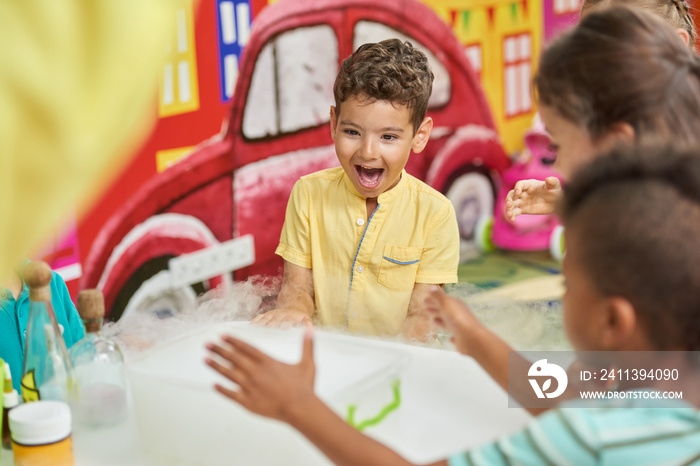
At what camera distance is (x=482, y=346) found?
3.13 feet

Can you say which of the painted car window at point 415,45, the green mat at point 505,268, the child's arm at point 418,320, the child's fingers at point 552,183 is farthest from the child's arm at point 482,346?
the green mat at point 505,268

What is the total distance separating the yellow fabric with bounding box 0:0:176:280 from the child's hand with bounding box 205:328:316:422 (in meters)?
0.42

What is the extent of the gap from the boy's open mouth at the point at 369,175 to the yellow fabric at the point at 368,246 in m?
0.07

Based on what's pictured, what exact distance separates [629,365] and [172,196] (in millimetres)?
2036

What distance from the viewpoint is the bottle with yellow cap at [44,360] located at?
0.89m

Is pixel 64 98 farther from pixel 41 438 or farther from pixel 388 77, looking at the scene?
pixel 388 77

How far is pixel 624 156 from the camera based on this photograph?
0.73 m

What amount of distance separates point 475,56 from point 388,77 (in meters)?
2.28

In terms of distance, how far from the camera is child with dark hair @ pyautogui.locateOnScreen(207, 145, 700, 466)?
→ 0.65 metres

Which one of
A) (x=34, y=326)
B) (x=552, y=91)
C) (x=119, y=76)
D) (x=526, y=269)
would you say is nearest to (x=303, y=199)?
(x=552, y=91)

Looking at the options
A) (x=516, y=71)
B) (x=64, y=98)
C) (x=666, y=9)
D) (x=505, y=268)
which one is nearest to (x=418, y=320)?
(x=666, y=9)

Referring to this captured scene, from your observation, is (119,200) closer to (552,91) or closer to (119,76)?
(552,91)

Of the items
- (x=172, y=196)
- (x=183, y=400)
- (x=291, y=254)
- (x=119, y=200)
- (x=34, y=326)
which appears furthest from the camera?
(x=172, y=196)

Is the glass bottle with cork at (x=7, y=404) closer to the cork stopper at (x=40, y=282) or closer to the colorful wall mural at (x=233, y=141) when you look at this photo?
the cork stopper at (x=40, y=282)
